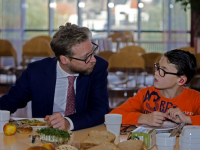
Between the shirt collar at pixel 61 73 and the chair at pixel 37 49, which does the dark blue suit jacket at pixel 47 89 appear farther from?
the chair at pixel 37 49

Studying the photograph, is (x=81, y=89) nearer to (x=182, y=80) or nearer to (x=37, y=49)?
(x=182, y=80)

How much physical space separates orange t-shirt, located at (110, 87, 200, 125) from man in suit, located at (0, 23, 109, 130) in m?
0.17

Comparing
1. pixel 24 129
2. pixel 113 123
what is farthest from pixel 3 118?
pixel 113 123

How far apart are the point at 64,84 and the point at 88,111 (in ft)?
1.05

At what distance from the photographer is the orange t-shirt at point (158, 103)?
2092 millimetres

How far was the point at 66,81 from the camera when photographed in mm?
2387

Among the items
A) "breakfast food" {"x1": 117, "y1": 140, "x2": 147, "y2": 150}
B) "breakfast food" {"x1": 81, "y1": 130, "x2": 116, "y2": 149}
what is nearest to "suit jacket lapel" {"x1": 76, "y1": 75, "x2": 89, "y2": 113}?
"breakfast food" {"x1": 81, "y1": 130, "x2": 116, "y2": 149}

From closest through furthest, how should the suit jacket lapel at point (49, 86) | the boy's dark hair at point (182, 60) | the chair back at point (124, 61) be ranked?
the boy's dark hair at point (182, 60)
the suit jacket lapel at point (49, 86)
the chair back at point (124, 61)

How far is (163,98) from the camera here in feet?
6.98

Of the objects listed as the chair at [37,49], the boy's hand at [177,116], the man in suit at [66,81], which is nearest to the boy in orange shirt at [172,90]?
the boy's hand at [177,116]

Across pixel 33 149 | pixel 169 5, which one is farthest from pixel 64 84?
pixel 169 5

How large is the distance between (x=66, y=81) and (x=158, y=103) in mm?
614

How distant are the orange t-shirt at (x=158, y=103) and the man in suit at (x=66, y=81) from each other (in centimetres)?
17

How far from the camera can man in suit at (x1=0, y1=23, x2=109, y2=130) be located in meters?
2.24
